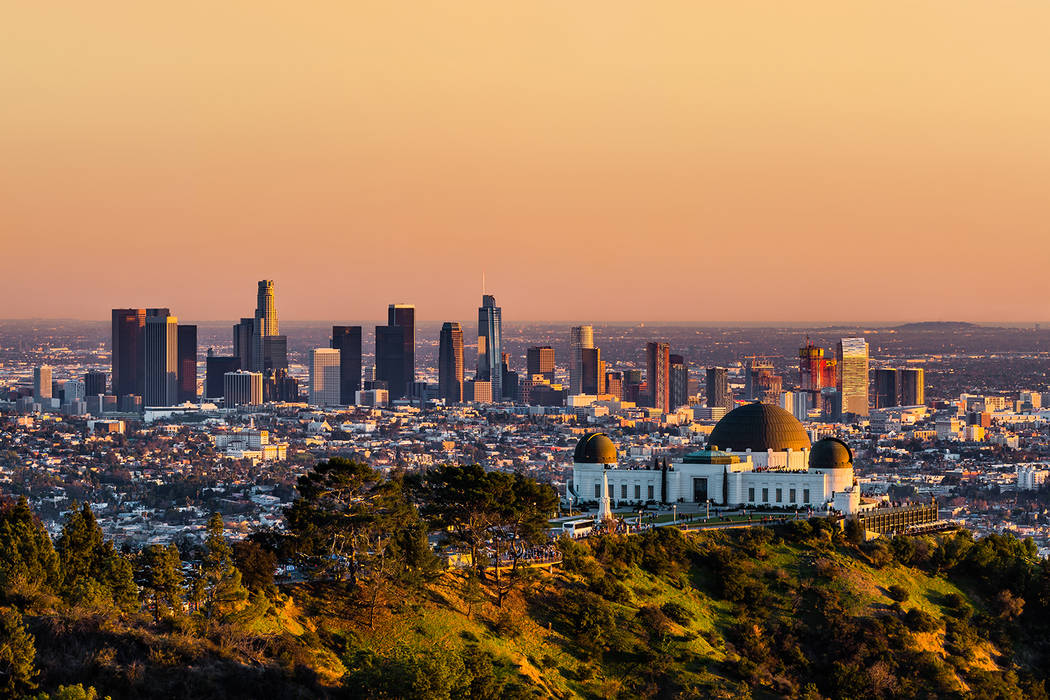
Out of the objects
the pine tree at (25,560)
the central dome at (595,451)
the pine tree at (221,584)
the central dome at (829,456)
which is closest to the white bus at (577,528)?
the central dome at (595,451)

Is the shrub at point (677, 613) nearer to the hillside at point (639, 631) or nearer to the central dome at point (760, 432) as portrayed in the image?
the hillside at point (639, 631)

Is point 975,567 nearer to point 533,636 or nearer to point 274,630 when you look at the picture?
point 533,636

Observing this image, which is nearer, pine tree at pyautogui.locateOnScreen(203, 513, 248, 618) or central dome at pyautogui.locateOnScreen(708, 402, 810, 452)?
pine tree at pyautogui.locateOnScreen(203, 513, 248, 618)

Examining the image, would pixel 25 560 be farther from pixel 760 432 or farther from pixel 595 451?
pixel 760 432

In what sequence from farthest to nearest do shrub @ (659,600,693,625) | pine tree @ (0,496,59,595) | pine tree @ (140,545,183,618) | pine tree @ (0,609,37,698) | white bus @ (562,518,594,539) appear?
1. white bus @ (562,518,594,539)
2. shrub @ (659,600,693,625)
3. pine tree @ (140,545,183,618)
4. pine tree @ (0,496,59,595)
5. pine tree @ (0,609,37,698)

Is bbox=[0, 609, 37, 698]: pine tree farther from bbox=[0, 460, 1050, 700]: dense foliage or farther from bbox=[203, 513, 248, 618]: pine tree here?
bbox=[203, 513, 248, 618]: pine tree

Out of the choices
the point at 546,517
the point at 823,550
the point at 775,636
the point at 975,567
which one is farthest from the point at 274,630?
the point at 975,567

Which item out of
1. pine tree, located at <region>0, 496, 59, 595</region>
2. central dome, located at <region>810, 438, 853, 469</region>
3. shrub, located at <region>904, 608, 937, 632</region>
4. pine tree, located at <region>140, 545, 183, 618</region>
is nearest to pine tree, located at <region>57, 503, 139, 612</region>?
pine tree, located at <region>0, 496, 59, 595</region>

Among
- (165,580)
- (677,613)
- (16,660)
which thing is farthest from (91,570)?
(677,613)
